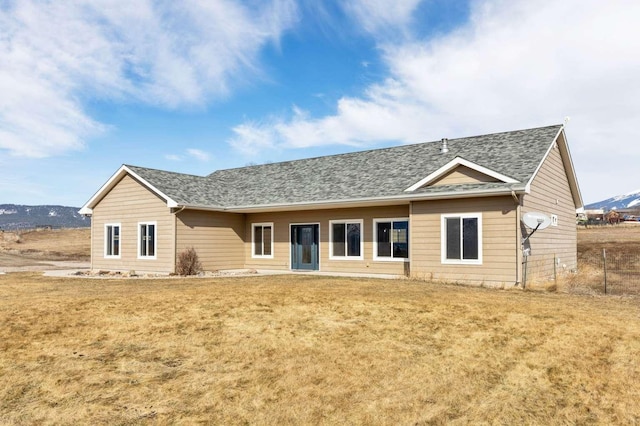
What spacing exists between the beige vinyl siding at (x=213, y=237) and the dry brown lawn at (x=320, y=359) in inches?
338

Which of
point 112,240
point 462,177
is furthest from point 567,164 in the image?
point 112,240

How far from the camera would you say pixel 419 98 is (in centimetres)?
2308

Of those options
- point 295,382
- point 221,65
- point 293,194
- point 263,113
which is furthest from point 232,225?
point 295,382

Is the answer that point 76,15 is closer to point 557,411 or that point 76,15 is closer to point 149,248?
point 149,248

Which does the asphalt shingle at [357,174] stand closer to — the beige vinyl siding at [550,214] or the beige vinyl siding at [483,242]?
the beige vinyl siding at [483,242]

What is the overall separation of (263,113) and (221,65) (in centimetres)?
899

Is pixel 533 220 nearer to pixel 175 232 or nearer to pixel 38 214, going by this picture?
pixel 175 232

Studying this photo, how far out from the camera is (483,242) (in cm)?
1529

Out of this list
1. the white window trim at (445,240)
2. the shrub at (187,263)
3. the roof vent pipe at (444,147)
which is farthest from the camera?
the roof vent pipe at (444,147)

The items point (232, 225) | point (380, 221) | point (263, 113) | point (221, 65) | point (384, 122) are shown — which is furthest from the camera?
point (263, 113)

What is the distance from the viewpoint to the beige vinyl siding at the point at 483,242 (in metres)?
14.9

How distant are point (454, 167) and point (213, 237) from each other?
1159cm

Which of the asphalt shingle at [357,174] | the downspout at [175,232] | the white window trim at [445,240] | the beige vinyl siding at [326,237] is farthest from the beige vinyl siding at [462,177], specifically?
the downspout at [175,232]

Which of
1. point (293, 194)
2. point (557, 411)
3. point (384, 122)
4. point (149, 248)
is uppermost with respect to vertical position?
point (384, 122)
